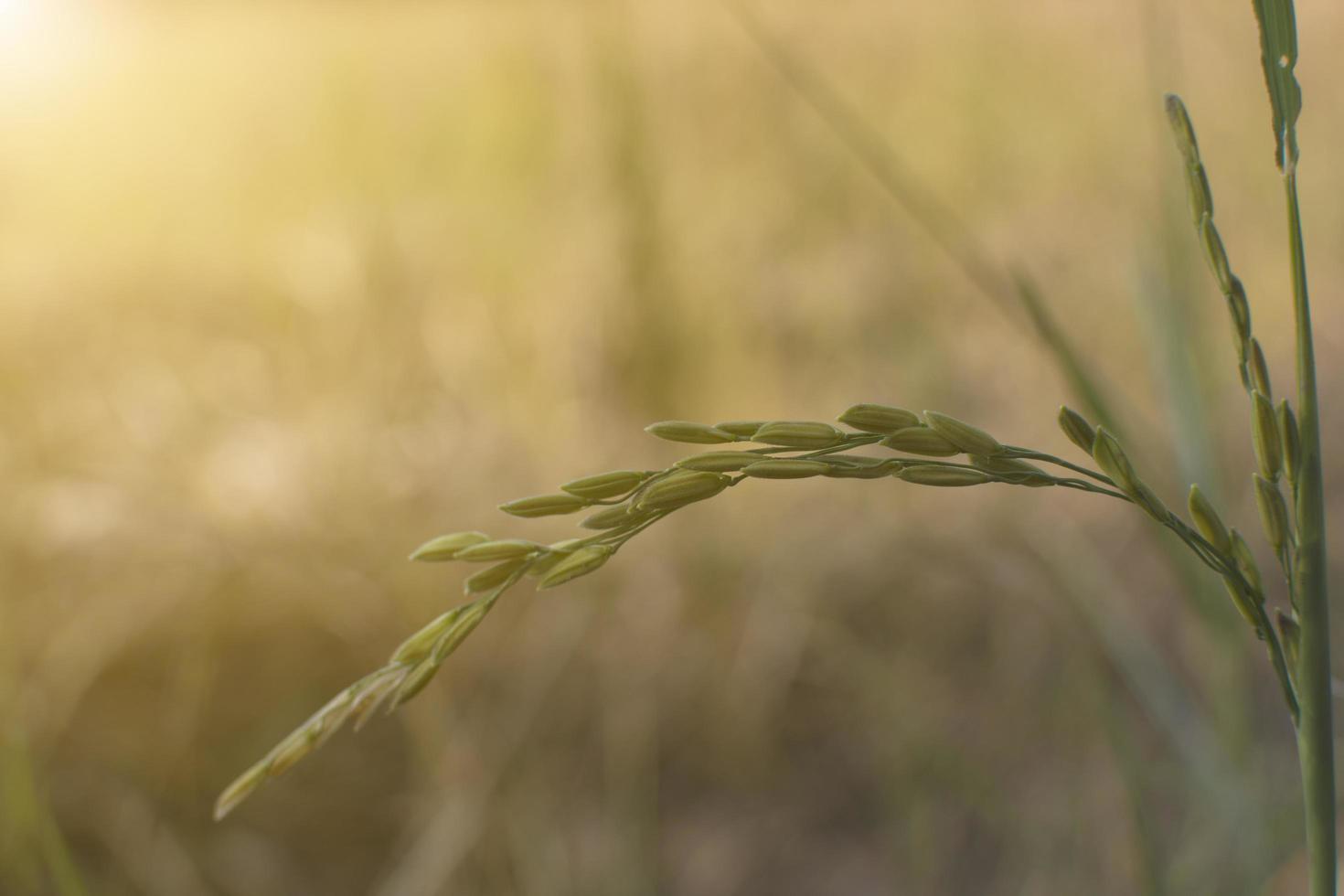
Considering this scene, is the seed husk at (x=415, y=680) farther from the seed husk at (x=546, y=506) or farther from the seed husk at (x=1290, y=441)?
the seed husk at (x=1290, y=441)

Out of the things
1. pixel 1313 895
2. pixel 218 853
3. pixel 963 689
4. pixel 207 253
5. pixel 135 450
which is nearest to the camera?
pixel 1313 895

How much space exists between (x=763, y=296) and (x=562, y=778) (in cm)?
76

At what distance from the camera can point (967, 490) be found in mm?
1135

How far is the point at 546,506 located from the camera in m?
0.22

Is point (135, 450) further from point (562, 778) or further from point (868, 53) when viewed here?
point (868, 53)

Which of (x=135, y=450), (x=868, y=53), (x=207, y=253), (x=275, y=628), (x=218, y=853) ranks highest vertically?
(x=868, y=53)

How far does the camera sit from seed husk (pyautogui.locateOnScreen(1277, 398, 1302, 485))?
174 mm

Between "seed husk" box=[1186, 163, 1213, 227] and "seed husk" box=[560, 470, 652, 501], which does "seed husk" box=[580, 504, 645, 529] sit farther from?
"seed husk" box=[1186, 163, 1213, 227]

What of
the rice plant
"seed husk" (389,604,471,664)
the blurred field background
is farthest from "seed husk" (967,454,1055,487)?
the blurred field background

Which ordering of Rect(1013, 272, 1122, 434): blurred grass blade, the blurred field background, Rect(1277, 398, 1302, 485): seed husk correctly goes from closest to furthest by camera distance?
Rect(1277, 398, 1302, 485): seed husk
Rect(1013, 272, 1122, 434): blurred grass blade
the blurred field background

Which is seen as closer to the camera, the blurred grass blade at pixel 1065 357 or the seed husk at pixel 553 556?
the seed husk at pixel 553 556

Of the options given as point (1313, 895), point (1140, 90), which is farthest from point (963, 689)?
point (1140, 90)

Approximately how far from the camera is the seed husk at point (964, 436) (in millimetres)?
185

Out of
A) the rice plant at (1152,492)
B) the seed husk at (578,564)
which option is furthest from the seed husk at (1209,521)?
the seed husk at (578,564)
